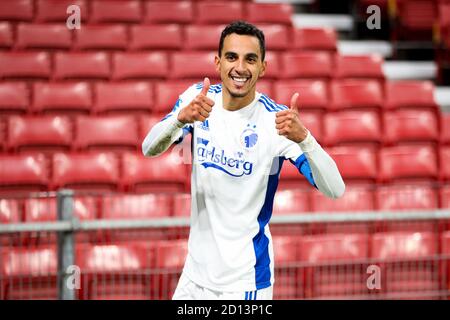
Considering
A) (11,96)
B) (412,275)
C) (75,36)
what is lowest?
(412,275)

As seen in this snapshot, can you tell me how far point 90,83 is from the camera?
6492 millimetres

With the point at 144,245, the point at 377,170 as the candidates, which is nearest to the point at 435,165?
the point at 377,170

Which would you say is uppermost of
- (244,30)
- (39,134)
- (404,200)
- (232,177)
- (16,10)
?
(16,10)

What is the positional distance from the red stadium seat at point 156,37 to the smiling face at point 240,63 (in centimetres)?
460

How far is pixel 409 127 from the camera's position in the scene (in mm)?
6438

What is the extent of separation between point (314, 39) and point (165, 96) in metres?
2.01

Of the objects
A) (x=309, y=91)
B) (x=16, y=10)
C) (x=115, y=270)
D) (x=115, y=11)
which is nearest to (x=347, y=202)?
(x=309, y=91)

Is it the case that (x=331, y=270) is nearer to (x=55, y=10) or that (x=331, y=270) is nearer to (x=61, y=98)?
(x=61, y=98)

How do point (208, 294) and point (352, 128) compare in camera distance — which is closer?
point (208, 294)

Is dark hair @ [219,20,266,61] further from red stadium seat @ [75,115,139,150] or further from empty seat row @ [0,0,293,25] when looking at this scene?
empty seat row @ [0,0,293,25]

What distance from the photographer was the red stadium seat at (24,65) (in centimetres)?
659

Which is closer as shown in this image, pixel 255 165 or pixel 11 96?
pixel 255 165
